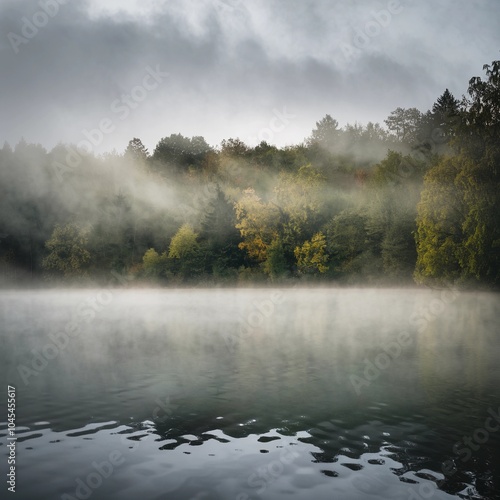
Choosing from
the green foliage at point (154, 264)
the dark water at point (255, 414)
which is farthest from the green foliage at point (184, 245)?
the dark water at point (255, 414)

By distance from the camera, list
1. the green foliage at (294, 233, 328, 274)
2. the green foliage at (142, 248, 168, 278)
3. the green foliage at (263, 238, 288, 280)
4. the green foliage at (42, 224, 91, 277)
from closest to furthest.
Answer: the green foliage at (294, 233, 328, 274) < the green foliage at (263, 238, 288, 280) < the green foliage at (142, 248, 168, 278) < the green foliage at (42, 224, 91, 277)

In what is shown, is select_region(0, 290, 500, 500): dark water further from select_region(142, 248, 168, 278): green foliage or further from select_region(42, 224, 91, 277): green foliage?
select_region(42, 224, 91, 277): green foliage

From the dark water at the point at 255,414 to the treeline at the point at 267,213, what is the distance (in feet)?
98.1

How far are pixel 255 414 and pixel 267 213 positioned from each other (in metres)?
83.5

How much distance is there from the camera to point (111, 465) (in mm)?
13055

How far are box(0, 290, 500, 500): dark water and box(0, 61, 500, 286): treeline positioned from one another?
29901 millimetres

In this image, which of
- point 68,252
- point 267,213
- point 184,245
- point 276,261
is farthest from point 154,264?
point 276,261

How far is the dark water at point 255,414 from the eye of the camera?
39.7ft

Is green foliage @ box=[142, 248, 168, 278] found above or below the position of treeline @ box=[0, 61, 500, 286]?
below

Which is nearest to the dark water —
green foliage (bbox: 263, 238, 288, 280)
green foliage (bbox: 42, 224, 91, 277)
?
green foliage (bbox: 263, 238, 288, 280)

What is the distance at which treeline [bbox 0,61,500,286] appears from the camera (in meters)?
63.5

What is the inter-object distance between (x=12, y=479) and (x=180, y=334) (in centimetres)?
2616

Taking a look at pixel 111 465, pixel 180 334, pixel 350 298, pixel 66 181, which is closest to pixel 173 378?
pixel 111 465

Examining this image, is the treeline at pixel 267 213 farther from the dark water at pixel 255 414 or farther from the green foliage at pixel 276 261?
the dark water at pixel 255 414
